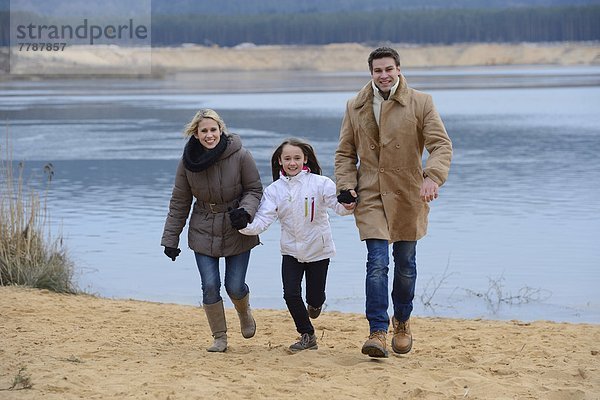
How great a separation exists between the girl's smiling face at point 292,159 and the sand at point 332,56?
71039mm

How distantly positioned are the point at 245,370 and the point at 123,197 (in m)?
9.44

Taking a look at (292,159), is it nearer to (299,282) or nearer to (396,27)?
Answer: (299,282)

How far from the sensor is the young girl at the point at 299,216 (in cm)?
650

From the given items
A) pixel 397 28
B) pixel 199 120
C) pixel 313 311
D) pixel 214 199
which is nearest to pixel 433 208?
pixel 313 311

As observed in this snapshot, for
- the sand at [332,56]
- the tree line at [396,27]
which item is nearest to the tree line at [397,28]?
the tree line at [396,27]

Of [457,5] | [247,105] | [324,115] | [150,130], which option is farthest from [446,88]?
[457,5]

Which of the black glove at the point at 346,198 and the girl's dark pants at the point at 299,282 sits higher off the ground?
the black glove at the point at 346,198

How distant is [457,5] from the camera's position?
7146 inches

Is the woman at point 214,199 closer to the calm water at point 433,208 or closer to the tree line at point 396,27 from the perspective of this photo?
the calm water at point 433,208

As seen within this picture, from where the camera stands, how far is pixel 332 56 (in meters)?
91.4

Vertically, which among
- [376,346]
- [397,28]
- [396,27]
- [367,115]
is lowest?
[376,346]

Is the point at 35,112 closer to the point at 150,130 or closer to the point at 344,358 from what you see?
the point at 150,130

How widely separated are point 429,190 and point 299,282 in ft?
3.02

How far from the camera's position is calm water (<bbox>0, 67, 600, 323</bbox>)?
9.64 metres
